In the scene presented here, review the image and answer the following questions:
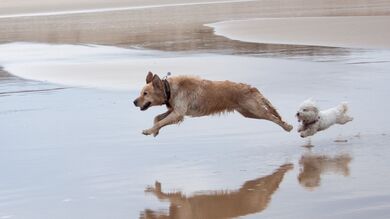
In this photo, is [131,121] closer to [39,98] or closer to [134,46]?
[39,98]

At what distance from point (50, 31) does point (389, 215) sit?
2521cm

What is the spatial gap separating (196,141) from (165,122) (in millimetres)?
401

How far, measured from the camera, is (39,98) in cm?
1310

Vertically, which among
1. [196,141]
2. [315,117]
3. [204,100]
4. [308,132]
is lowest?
[196,141]

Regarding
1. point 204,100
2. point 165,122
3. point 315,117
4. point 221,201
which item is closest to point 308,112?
point 315,117

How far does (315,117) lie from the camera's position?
8883 millimetres

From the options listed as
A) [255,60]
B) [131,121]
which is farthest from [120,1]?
[131,121]

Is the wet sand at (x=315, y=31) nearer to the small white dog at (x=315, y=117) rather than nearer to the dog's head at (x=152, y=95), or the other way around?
the small white dog at (x=315, y=117)

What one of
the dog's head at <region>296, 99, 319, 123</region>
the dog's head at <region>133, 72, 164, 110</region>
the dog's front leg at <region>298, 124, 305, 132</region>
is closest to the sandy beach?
the dog's front leg at <region>298, 124, 305, 132</region>

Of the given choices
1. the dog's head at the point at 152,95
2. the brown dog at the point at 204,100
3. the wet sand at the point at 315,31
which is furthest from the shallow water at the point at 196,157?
the wet sand at the point at 315,31

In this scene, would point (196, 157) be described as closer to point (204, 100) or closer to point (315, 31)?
point (204, 100)

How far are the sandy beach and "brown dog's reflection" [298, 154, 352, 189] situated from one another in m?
0.01

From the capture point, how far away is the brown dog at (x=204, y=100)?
9.34m

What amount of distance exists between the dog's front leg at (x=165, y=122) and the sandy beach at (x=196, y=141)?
5.2 inches
